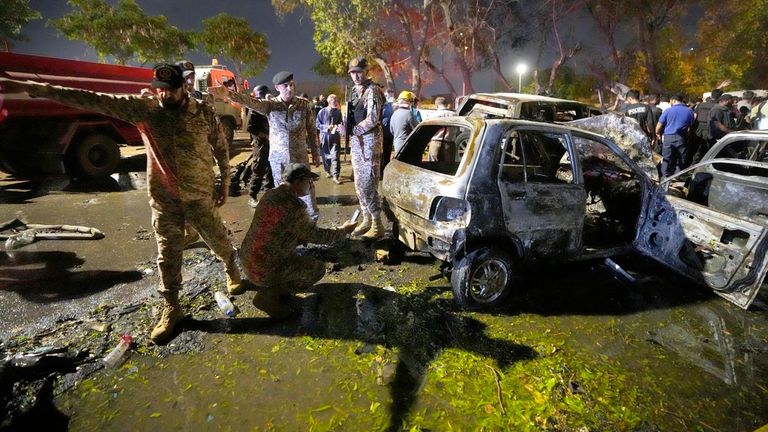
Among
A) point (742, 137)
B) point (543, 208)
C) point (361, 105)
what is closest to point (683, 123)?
point (742, 137)

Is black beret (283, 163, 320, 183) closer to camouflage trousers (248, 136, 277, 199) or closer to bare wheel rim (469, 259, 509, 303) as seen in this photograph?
bare wheel rim (469, 259, 509, 303)

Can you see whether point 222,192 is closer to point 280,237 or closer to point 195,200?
point 195,200

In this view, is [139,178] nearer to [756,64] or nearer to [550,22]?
[550,22]

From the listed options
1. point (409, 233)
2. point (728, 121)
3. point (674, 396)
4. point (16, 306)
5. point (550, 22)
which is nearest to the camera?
point (674, 396)

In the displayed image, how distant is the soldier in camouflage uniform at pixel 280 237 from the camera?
2963mm

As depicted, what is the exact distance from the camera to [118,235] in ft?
17.0

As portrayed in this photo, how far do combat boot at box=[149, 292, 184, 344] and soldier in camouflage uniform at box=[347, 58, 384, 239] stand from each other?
245cm

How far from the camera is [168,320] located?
301 centimetres

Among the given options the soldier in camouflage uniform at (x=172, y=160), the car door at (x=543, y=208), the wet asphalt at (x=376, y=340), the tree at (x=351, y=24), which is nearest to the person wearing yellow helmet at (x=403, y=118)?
the wet asphalt at (x=376, y=340)

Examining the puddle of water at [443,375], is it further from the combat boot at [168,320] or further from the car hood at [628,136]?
the car hood at [628,136]

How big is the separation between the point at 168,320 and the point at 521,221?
3.07 metres

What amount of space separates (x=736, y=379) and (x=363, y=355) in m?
2.73

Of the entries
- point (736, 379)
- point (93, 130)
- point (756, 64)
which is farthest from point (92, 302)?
point (756, 64)

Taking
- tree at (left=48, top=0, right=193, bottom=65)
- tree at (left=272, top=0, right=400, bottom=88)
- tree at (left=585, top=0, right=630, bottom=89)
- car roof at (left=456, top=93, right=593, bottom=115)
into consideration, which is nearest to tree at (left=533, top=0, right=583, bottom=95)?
tree at (left=585, top=0, right=630, bottom=89)
